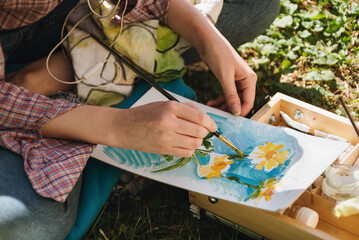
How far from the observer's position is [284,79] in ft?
5.59

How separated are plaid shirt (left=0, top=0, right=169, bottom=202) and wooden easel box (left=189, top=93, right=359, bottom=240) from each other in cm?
37

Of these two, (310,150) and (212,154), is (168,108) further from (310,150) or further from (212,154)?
(310,150)

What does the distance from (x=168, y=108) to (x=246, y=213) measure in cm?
35

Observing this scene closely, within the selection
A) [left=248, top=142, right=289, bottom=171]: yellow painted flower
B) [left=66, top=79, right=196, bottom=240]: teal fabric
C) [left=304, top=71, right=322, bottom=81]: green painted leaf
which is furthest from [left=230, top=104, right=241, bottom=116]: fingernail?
[left=304, top=71, right=322, bottom=81]: green painted leaf

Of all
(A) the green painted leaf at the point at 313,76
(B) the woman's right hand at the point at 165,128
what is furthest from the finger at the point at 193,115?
(A) the green painted leaf at the point at 313,76

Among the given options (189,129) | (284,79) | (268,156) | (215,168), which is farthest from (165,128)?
(284,79)

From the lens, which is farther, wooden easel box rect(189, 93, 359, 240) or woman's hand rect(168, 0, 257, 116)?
woman's hand rect(168, 0, 257, 116)

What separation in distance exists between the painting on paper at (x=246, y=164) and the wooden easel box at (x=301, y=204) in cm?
5

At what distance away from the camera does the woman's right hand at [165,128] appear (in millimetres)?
966

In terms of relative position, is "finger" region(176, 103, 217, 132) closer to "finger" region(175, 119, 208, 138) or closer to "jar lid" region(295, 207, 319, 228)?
"finger" region(175, 119, 208, 138)

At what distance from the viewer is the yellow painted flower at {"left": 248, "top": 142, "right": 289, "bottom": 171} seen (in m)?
1.05

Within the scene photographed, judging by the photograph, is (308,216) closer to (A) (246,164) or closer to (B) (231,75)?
(A) (246,164)

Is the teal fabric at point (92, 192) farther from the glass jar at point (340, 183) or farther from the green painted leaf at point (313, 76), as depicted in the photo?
the green painted leaf at point (313, 76)

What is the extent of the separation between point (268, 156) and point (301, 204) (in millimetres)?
148
